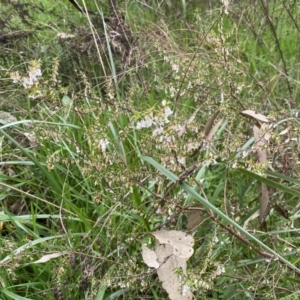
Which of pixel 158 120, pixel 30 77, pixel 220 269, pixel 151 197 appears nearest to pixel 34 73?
pixel 30 77

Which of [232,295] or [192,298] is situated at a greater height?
[192,298]

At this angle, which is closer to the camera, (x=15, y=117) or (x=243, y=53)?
(x=15, y=117)

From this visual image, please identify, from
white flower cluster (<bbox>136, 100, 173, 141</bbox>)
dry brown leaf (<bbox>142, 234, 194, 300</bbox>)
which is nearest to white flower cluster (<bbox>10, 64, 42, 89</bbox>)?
white flower cluster (<bbox>136, 100, 173, 141</bbox>)

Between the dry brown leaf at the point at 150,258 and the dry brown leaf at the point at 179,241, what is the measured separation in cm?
4

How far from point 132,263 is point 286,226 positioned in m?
0.46

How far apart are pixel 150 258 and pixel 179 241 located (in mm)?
86

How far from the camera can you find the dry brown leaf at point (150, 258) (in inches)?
56.6

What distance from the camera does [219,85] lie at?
5.94ft

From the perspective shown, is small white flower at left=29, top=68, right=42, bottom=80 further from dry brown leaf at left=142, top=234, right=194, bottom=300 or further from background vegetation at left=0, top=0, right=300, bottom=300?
dry brown leaf at left=142, top=234, right=194, bottom=300

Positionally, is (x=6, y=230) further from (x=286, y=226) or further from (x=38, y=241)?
(x=286, y=226)

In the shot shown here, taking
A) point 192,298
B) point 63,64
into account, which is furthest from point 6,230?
point 63,64

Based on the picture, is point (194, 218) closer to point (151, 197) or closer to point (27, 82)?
point (151, 197)

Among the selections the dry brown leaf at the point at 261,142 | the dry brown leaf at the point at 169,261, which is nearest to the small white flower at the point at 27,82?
the dry brown leaf at the point at 169,261

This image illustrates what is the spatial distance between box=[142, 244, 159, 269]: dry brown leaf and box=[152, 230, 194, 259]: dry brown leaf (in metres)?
0.04
